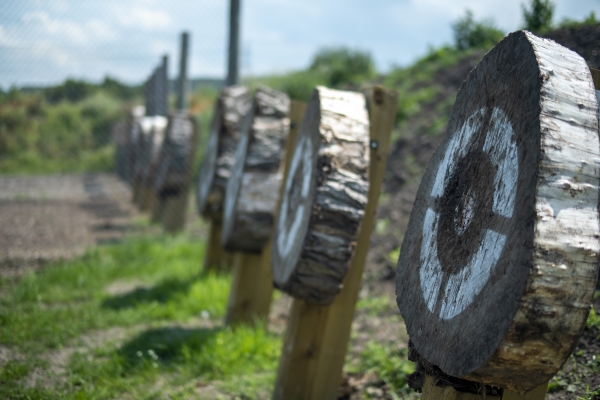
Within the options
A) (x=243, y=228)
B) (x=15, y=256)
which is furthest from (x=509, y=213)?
(x=15, y=256)

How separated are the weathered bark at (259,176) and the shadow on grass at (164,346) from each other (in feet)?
1.93

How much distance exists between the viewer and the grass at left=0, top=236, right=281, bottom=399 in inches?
109

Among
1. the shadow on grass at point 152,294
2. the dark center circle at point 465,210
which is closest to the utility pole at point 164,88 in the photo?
the shadow on grass at point 152,294

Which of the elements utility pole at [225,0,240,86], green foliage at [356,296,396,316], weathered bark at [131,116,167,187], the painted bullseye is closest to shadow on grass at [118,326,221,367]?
green foliage at [356,296,396,316]

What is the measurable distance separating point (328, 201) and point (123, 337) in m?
2.02

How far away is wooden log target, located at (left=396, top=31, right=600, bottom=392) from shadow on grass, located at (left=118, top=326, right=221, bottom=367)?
195 centimetres

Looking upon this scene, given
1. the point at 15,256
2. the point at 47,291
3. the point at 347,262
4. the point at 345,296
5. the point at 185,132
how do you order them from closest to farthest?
the point at 347,262
the point at 345,296
the point at 47,291
the point at 15,256
the point at 185,132

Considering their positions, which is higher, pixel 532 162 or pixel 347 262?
pixel 532 162

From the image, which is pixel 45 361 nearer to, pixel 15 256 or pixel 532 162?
pixel 15 256

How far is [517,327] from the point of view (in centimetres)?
110

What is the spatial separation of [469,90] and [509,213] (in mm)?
493

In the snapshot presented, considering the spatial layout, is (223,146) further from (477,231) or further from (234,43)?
(477,231)

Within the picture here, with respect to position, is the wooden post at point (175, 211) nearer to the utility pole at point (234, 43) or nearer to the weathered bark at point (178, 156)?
the weathered bark at point (178, 156)

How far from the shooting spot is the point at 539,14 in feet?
12.3
